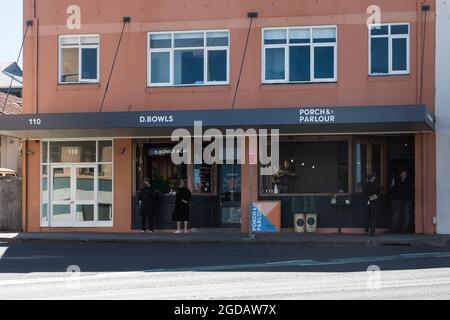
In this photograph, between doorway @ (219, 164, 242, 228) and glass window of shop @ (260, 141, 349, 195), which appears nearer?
glass window of shop @ (260, 141, 349, 195)

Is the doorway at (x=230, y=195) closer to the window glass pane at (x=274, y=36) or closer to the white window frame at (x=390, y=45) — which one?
the window glass pane at (x=274, y=36)

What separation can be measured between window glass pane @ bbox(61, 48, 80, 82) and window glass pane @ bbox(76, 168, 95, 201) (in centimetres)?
291

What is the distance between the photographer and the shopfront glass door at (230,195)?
23078mm

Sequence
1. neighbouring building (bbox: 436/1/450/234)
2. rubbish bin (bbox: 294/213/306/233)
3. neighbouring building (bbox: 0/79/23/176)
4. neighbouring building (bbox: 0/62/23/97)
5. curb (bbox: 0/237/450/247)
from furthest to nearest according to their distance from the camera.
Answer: neighbouring building (bbox: 0/62/23/97) → neighbouring building (bbox: 0/79/23/176) → rubbish bin (bbox: 294/213/306/233) → neighbouring building (bbox: 436/1/450/234) → curb (bbox: 0/237/450/247)

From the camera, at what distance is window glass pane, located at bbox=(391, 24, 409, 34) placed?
72.4 ft

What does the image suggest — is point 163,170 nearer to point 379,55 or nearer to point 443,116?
point 379,55

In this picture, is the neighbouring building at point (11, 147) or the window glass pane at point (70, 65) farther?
the neighbouring building at point (11, 147)

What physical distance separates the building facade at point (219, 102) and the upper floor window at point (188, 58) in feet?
0.14

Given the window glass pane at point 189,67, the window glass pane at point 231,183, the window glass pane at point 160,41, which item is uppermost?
the window glass pane at point 160,41

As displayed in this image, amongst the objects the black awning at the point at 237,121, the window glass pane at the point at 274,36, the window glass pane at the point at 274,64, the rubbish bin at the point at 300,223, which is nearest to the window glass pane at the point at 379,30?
the window glass pane at the point at 274,36

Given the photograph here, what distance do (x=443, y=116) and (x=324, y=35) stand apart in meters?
4.20

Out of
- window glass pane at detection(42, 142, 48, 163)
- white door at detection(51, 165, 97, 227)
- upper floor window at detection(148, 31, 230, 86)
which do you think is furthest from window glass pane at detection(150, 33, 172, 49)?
window glass pane at detection(42, 142, 48, 163)

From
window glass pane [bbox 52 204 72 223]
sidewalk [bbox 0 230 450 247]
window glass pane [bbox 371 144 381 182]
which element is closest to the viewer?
sidewalk [bbox 0 230 450 247]

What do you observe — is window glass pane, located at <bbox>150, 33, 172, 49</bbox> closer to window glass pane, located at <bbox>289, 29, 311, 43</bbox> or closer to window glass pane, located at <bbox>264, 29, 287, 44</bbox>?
window glass pane, located at <bbox>264, 29, 287, 44</bbox>
